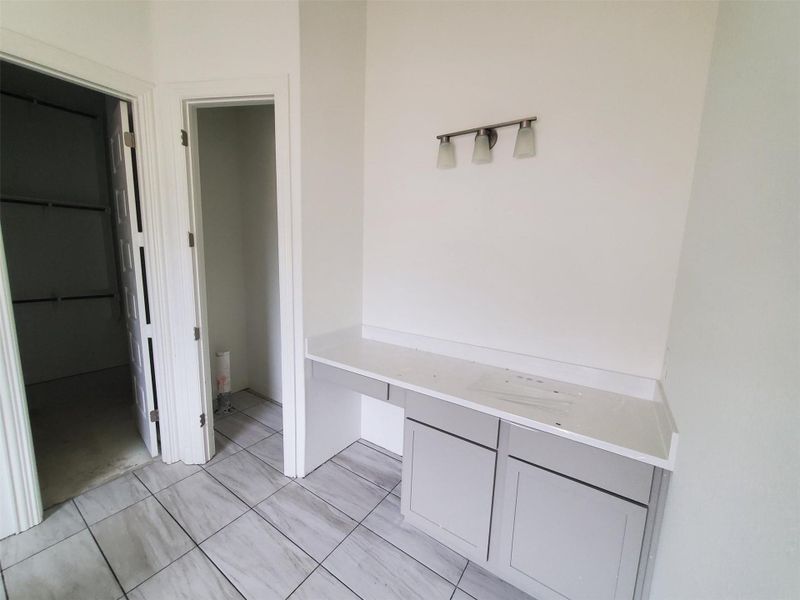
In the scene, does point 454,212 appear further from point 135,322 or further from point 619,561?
point 135,322

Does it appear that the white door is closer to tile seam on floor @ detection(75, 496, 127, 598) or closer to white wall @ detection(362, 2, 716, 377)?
tile seam on floor @ detection(75, 496, 127, 598)

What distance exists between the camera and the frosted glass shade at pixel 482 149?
1.61 meters

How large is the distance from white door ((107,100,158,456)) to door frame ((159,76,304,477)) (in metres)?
0.24

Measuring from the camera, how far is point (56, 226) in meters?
3.02

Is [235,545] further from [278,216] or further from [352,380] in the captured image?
[278,216]

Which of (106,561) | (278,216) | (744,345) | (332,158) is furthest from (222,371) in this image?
(744,345)

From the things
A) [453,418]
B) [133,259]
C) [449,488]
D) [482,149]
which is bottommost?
[449,488]

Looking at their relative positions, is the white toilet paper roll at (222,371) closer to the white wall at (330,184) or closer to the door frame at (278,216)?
the door frame at (278,216)

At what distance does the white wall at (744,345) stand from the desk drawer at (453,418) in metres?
0.60

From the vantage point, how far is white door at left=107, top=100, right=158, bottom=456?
1.85 metres

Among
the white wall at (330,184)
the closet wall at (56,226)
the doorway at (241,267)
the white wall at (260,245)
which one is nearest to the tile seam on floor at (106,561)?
the doorway at (241,267)

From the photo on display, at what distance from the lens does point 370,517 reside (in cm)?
176

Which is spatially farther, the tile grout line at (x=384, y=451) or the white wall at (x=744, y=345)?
the tile grout line at (x=384, y=451)

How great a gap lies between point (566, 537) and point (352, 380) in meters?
1.18
